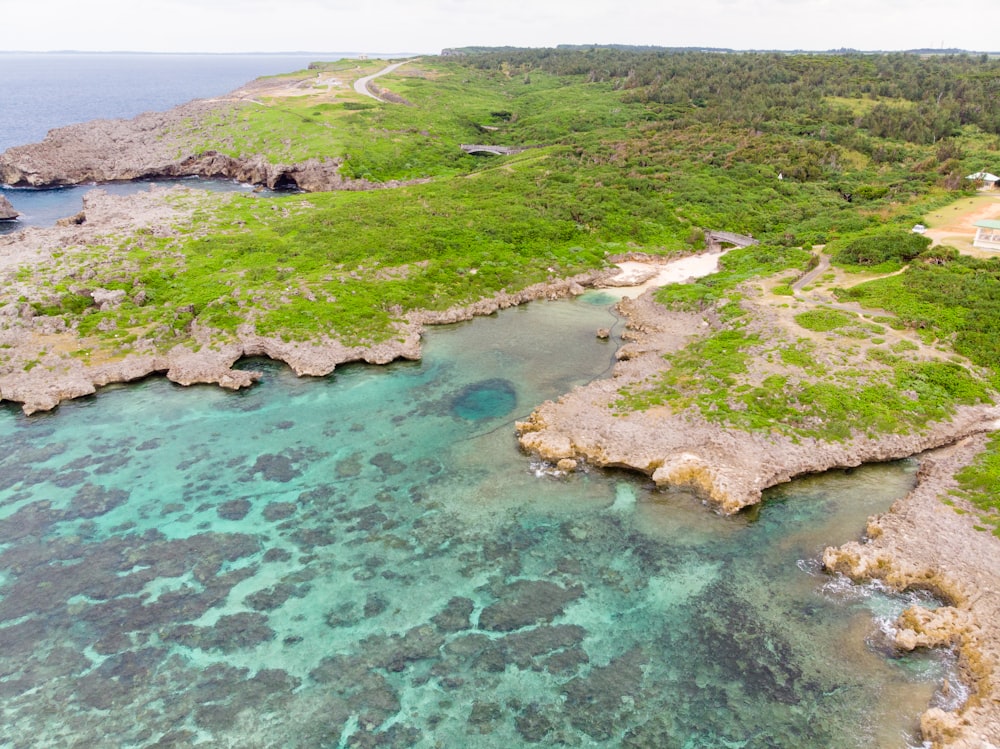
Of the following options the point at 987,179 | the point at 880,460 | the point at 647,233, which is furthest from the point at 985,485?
the point at 987,179

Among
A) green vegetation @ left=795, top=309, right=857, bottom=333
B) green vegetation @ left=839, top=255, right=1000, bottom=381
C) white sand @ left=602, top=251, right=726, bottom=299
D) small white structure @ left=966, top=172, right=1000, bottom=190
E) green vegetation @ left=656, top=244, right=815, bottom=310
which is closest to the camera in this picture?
green vegetation @ left=839, top=255, right=1000, bottom=381

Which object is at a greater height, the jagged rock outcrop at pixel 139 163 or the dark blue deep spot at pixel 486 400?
the jagged rock outcrop at pixel 139 163

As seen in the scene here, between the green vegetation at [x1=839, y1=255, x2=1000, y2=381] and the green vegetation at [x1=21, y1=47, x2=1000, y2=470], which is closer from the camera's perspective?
the green vegetation at [x1=21, y1=47, x2=1000, y2=470]

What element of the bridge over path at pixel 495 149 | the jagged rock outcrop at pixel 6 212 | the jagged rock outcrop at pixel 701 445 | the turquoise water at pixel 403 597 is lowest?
the turquoise water at pixel 403 597

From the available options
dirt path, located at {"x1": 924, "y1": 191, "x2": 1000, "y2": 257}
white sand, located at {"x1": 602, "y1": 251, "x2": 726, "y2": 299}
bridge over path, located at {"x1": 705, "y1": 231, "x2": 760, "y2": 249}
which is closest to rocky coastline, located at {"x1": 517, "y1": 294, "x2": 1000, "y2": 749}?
white sand, located at {"x1": 602, "y1": 251, "x2": 726, "y2": 299}

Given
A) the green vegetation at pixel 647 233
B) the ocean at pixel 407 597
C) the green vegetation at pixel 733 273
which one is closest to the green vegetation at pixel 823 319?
the green vegetation at pixel 647 233

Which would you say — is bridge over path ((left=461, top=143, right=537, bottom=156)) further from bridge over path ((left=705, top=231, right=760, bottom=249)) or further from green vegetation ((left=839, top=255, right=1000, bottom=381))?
green vegetation ((left=839, top=255, right=1000, bottom=381))

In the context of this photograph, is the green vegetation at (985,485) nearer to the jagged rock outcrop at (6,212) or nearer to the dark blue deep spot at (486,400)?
the dark blue deep spot at (486,400)
